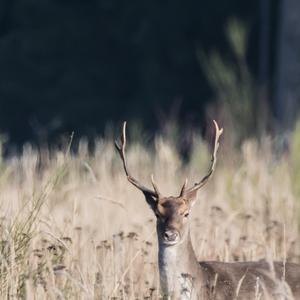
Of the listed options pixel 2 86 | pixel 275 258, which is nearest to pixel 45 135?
pixel 2 86

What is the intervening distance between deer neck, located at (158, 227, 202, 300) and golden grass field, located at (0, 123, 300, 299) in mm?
100

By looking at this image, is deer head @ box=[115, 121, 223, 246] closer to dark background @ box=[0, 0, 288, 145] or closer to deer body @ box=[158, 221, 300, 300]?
deer body @ box=[158, 221, 300, 300]

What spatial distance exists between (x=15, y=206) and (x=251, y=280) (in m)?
1.54

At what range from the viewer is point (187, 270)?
7.92m

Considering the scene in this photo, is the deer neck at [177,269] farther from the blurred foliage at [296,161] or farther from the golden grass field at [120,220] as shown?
the blurred foliage at [296,161]

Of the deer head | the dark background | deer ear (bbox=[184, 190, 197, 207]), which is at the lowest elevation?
the deer head

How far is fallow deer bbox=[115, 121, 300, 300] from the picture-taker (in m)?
7.82

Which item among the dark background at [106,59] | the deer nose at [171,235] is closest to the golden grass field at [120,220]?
the deer nose at [171,235]

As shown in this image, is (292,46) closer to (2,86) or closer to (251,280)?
(2,86)

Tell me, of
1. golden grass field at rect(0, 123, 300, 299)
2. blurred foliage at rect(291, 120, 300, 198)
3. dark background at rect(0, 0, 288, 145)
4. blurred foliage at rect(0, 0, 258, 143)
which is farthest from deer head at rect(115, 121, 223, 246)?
blurred foliage at rect(0, 0, 258, 143)

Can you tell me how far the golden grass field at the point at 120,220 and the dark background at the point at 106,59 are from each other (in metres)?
8.43

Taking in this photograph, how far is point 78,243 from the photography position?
907 cm

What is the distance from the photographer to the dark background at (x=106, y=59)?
2322cm

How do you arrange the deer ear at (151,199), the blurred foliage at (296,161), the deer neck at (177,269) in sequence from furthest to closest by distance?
the blurred foliage at (296,161) → the deer ear at (151,199) → the deer neck at (177,269)
